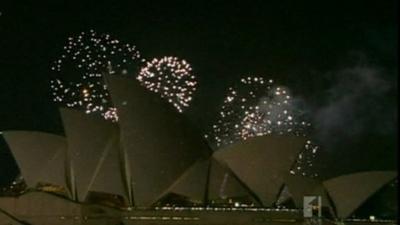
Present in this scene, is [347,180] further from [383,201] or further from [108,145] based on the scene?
[108,145]

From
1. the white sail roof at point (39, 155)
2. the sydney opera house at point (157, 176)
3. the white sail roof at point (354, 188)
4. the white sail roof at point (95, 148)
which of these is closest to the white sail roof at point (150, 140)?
the sydney opera house at point (157, 176)

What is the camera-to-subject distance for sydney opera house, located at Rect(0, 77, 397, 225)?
25.8m

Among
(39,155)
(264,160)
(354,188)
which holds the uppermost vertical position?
(39,155)

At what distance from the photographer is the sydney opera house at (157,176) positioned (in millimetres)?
25750

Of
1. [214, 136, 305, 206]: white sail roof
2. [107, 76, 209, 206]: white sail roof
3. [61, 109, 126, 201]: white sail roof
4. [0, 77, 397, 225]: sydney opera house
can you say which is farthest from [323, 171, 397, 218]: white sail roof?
[61, 109, 126, 201]: white sail roof

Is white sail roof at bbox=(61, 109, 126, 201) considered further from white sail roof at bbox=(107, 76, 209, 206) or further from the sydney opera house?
white sail roof at bbox=(107, 76, 209, 206)

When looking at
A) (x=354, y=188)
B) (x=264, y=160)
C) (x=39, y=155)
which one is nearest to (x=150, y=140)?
(x=264, y=160)

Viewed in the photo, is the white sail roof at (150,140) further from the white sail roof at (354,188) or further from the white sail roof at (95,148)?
the white sail roof at (354,188)

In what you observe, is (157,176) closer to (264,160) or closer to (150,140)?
(150,140)

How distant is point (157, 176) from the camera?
26359 millimetres

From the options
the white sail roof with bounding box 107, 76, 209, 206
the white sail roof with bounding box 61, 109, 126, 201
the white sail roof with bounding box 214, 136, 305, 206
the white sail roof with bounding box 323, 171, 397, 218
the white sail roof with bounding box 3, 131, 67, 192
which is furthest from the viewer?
the white sail roof with bounding box 3, 131, 67, 192

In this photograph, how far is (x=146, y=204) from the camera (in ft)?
86.3

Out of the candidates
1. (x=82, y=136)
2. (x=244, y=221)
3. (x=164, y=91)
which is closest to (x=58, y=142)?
(x=82, y=136)

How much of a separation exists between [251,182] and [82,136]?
6.31 metres
